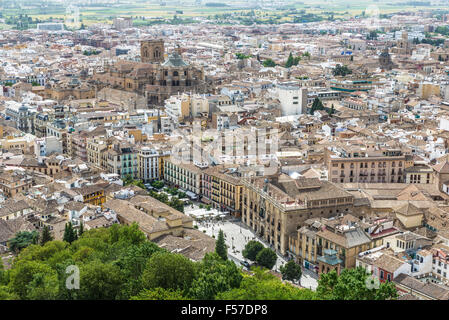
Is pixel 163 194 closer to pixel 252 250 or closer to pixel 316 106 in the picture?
pixel 252 250

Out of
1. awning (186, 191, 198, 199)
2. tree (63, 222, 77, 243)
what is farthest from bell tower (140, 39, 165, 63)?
tree (63, 222, 77, 243)

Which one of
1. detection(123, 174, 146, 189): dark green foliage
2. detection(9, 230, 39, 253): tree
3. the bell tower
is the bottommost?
detection(123, 174, 146, 189): dark green foliage

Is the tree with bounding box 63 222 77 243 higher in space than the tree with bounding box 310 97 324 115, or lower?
lower

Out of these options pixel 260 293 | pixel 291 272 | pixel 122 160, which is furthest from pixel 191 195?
pixel 260 293

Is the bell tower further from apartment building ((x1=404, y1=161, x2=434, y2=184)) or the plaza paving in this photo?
the plaza paving

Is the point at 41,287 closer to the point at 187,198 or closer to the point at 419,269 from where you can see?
the point at 419,269

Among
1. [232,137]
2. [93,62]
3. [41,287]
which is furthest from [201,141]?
[93,62]
